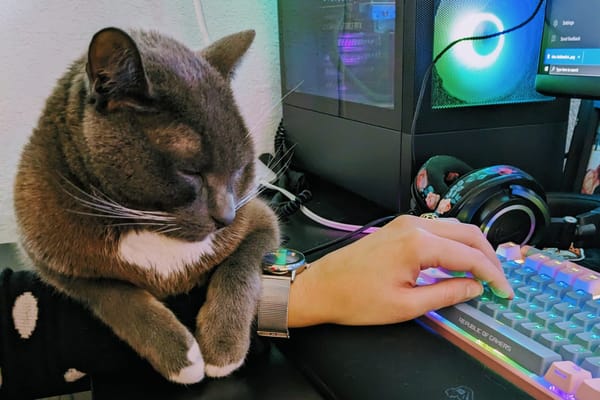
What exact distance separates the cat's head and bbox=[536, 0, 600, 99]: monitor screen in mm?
533

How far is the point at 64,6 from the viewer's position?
40.8 inches

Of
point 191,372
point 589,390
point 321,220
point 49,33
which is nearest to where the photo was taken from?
point 589,390

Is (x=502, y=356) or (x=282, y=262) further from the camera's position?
(x=282, y=262)

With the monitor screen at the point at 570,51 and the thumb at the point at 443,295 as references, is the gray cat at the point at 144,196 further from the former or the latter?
the monitor screen at the point at 570,51

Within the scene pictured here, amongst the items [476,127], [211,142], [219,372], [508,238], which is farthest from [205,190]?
[476,127]

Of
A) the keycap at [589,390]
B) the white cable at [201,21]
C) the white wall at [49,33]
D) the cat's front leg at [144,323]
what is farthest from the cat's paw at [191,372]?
the white cable at [201,21]

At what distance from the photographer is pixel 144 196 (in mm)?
523

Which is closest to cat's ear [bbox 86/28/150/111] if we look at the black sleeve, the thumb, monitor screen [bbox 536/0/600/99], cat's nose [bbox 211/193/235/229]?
cat's nose [bbox 211/193/235/229]

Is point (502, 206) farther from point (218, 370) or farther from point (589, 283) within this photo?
point (218, 370)

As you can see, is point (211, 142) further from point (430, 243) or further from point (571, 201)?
point (571, 201)

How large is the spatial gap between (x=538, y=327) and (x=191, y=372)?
34 centimetres

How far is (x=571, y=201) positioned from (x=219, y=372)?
59 cm

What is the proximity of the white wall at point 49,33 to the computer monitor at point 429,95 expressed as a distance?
0.67ft

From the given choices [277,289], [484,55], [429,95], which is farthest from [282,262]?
[484,55]
